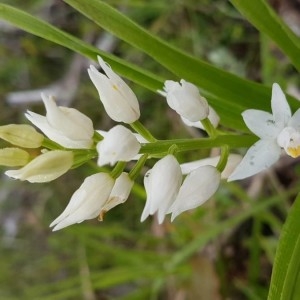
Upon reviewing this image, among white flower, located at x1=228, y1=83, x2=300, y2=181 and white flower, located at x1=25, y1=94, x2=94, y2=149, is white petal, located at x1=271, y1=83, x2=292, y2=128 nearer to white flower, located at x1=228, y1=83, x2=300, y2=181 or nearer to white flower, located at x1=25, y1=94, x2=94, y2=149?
white flower, located at x1=228, y1=83, x2=300, y2=181

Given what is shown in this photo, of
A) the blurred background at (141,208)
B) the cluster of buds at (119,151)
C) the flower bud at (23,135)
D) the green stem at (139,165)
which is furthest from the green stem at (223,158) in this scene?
the blurred background at (141,208)

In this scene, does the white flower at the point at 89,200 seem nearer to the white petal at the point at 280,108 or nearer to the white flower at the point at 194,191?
the white flower at the point at 194,191

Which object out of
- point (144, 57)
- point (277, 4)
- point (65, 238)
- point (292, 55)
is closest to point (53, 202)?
point (65, 238)

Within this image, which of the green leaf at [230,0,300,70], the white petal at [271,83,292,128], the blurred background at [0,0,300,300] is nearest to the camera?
the white petal at [271,83,292,128]

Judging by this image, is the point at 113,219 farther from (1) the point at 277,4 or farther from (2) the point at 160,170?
(2) the point at 160,170

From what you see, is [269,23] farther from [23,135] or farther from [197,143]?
[23,135]

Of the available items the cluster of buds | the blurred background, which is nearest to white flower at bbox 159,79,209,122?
the cluster of buds

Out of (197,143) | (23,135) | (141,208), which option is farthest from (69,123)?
(141,208)
